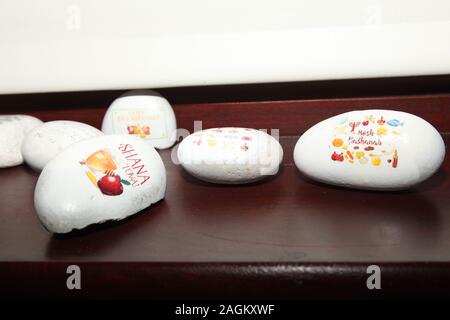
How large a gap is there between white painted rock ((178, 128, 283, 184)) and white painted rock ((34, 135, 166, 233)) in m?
0.05

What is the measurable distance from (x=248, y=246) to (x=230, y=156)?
140mm

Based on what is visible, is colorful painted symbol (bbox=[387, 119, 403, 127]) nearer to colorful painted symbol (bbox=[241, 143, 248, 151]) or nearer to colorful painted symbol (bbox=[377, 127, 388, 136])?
colorful painted symbol (bbox=[377, 127, 388, 136])

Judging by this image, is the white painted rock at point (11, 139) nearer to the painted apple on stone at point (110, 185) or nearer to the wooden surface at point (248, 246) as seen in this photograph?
the wooden surface at point (248, 246)

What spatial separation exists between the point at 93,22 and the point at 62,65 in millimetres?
93

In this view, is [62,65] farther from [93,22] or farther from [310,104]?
[310,104]

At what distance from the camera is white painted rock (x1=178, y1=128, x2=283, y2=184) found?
0.45 m

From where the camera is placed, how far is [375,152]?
42 centimetres

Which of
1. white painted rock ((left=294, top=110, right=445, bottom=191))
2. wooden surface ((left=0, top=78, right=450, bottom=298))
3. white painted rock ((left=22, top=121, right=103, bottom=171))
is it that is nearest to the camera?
wooden surface ((left=0, top=78, right=450, bottom=298))

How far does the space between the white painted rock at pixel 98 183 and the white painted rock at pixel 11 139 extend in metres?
0.24

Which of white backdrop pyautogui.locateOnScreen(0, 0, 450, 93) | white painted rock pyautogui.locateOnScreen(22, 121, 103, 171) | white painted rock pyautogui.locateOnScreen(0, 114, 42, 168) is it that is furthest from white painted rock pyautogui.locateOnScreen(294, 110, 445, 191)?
white painted rock pyautogui.locateOnScreen(0, 114, 42, 168)

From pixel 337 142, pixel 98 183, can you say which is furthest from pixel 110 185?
pixel 337 142

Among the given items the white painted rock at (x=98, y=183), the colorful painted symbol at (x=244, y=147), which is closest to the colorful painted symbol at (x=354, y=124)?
the colorful painted symbol at (x=244, y=147)

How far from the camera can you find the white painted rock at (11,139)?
1.87ft

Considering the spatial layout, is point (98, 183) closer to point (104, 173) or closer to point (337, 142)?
point (104, 173)
